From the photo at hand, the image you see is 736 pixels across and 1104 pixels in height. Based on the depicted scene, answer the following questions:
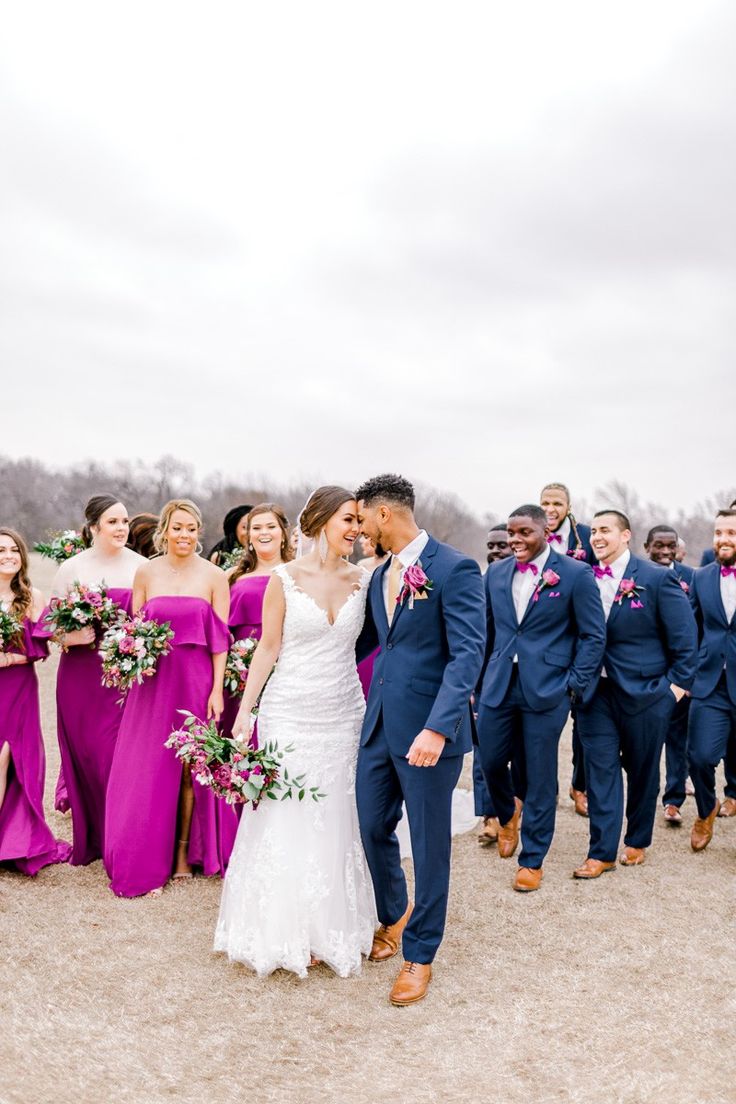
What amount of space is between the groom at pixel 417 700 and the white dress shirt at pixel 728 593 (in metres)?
3.57

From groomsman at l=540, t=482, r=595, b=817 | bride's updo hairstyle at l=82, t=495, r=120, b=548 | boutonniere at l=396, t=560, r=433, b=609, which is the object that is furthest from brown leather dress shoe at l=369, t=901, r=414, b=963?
bride's updo hairstyle at l=82, t=495, r=120, b=548

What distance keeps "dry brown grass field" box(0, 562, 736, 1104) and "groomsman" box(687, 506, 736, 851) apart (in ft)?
3.24

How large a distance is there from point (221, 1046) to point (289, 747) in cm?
Answer: 145

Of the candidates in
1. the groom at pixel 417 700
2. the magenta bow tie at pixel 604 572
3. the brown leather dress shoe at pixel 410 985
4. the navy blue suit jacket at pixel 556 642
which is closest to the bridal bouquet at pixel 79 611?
the groom at pixel 417 700

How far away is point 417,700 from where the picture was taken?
4.85 meters

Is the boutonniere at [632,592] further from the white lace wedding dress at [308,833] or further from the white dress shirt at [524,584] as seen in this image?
the white lace wedding dress at [308,833]

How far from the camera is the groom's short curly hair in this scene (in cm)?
500

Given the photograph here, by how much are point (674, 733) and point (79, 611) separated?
5.77 metres

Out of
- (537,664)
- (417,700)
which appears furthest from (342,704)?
(537,664)

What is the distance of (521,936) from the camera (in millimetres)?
5707

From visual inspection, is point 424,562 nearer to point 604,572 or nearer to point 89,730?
point 604,572

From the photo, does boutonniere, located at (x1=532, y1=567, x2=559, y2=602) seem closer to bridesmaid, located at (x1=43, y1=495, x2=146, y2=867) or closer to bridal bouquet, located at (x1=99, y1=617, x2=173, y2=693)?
bridal bouquet, located at (x1=99, y1=617, x2=173, y2=693)

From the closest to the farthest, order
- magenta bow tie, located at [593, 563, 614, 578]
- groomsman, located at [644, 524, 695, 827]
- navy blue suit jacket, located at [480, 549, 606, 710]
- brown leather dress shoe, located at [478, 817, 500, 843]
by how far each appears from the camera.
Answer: navy blue suit jacket, located at [480, 549, 606, 710]
magenta bow tie, located at [593, 563, 614, 578]
brown leather dress shoe, located at [478, 817, 500, 843]
groomsman, located at [644, 524, 695, 827]

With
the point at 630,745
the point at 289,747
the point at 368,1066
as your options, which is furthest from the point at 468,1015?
the point at 630,745
